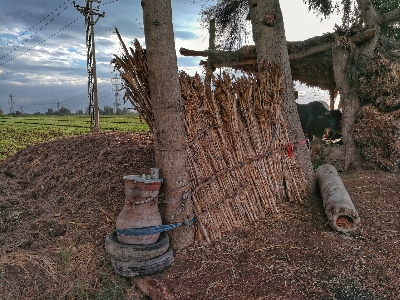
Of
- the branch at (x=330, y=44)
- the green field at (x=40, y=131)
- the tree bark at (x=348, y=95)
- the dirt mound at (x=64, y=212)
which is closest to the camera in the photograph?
the dirt mound at (x=64, y=212)

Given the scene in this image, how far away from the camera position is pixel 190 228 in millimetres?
3711

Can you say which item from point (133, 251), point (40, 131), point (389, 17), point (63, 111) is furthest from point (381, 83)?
point (63, 111)

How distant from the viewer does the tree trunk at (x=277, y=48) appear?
5090 millimetres

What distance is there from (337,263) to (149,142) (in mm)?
3424

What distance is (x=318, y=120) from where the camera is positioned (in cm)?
1019

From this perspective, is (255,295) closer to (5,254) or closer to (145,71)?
(145,71)

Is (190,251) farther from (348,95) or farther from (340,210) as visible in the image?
(348,95)

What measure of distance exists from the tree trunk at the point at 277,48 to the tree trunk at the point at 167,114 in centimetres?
205

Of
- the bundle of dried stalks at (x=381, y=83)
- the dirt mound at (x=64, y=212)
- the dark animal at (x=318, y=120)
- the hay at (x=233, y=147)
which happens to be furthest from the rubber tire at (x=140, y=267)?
the dark animal at (x=318, y=120)

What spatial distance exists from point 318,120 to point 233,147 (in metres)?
6.92

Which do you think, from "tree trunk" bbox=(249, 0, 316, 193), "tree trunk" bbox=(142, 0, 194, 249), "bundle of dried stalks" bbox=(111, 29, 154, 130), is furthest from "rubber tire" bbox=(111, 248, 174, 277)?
"tree trunk" bbox=(249, 0, 316, 193)

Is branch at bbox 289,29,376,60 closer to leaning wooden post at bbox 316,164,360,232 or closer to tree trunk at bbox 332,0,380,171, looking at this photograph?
tree trunk at bbox 332,0,380,171

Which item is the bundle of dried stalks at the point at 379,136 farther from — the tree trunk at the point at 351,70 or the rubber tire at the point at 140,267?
the rubber tire at the point at 140,267

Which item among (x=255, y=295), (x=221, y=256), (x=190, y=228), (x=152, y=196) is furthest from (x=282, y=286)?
(x=152, y=196)
